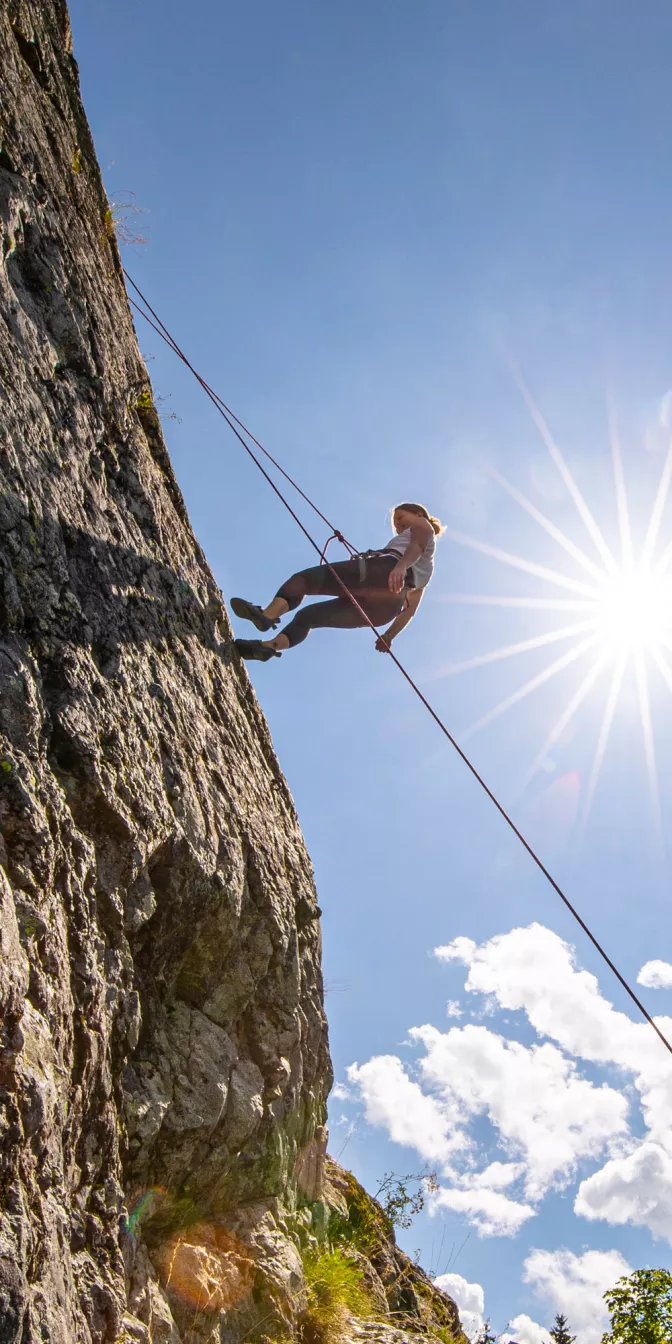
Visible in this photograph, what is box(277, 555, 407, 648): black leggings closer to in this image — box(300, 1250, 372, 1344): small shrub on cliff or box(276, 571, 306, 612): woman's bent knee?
box(276, 571, 306, 612): woman's bent knee

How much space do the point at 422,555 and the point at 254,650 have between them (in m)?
1.93

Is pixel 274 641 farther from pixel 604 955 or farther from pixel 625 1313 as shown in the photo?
pixel 625 1313

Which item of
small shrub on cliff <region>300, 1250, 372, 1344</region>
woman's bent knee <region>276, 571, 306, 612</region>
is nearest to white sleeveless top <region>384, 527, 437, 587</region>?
woman's bent knee <region>276, 571, 306, 612</region>

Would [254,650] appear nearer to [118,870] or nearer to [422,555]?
[422,555]

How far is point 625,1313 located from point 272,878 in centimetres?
1711

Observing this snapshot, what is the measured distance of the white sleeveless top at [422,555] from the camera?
7062mm

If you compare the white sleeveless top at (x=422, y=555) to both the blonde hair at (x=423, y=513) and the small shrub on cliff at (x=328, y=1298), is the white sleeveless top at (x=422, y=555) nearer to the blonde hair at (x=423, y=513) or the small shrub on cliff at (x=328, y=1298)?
the blonde hair at (x=423, y=513)

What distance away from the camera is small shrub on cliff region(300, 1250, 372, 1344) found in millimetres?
4414

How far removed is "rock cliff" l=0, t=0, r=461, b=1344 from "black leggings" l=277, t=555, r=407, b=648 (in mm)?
760

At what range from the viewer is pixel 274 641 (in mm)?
6305

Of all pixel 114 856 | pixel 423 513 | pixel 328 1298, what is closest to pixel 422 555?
pixel 423 513

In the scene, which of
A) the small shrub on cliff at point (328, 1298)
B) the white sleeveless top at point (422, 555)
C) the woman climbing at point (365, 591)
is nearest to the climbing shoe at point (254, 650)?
the woman climbing at point (365, 591)

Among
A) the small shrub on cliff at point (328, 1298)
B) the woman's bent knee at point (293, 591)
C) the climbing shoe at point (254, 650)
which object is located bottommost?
the small shrub on cliff at point (328, 1298)

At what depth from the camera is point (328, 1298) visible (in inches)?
182
